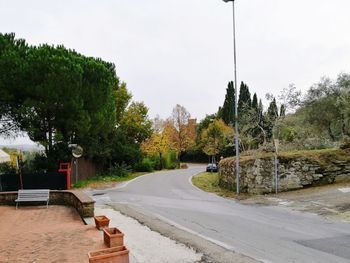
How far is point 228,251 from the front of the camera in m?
8.20

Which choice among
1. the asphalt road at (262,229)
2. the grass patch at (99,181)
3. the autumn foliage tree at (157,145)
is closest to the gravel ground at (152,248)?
the asphalt road at (262,229)

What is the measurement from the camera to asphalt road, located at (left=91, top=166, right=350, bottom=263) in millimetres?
8117

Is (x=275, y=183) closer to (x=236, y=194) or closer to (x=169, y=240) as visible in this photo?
(x=236, y=194)

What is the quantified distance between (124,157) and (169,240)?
3399 centimetres

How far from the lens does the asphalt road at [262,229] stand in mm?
8117

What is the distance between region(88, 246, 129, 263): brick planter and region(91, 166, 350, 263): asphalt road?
9.99 feet

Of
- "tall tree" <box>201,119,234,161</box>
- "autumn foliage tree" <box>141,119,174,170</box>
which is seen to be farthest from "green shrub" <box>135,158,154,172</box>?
"tall tree" <box>201,119,234,161</box>

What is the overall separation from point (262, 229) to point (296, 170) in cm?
967

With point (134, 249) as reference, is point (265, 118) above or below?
above

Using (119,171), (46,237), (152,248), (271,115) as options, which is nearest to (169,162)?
(119,171)

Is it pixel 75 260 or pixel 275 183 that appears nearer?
pixel 75 260

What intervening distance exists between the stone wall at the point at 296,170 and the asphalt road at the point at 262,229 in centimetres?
259

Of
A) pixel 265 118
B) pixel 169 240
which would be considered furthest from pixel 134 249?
pixel 265 118

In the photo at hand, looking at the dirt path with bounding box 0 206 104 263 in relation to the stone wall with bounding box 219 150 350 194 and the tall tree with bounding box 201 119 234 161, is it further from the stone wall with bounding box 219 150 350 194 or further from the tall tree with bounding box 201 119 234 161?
the tall tree with bounding box 201 119 234 161
